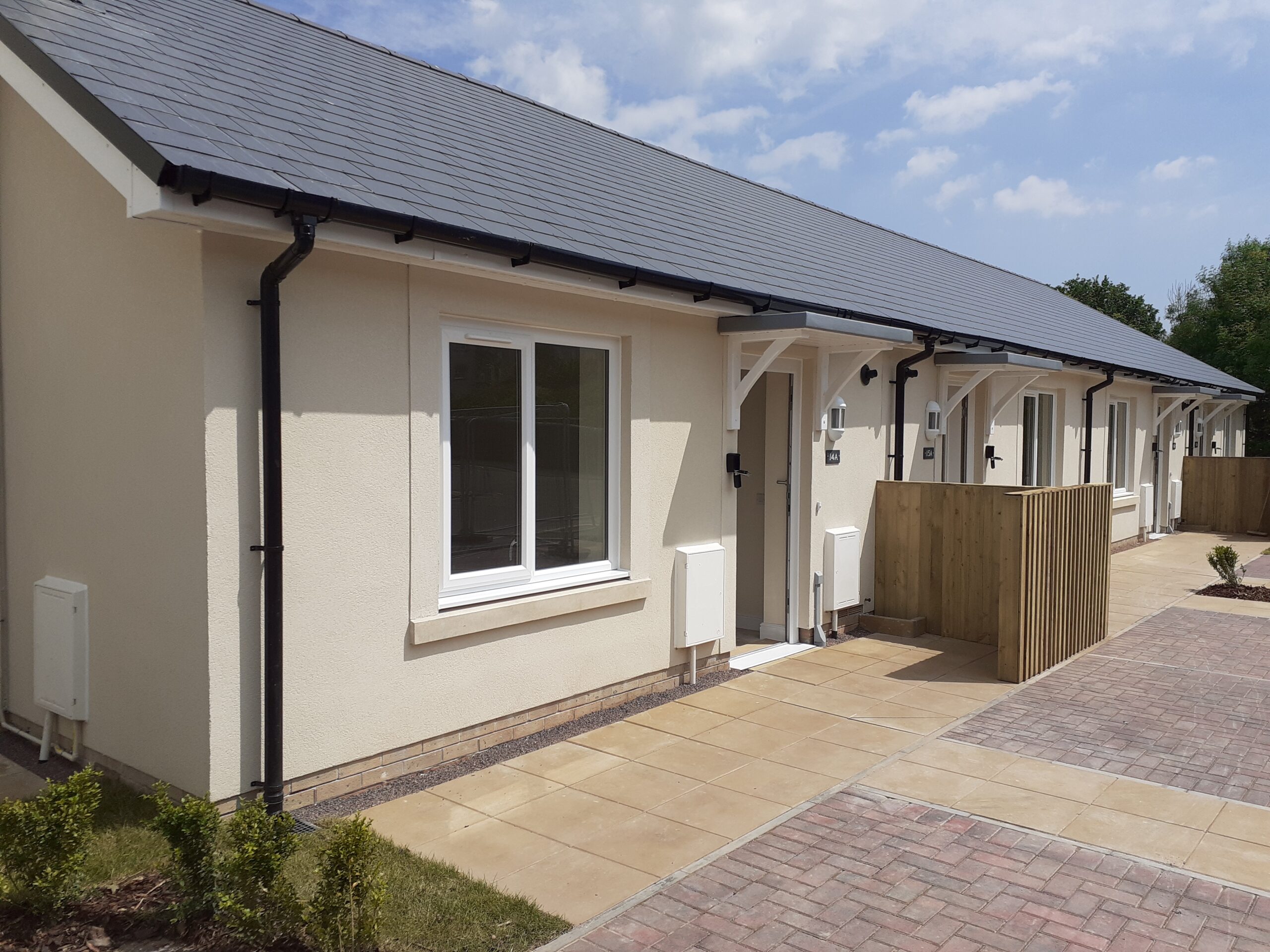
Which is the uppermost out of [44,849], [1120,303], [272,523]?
[1120,303]

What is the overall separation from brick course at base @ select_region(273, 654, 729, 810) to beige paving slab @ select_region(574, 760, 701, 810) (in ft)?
2.72

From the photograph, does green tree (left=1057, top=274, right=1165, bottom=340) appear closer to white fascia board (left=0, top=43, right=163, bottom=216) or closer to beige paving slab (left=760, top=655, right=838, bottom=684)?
beige paving slab (left=760, top=655, right=838, bottom=684)

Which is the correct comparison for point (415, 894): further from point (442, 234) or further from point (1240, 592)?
point (1240, 592)

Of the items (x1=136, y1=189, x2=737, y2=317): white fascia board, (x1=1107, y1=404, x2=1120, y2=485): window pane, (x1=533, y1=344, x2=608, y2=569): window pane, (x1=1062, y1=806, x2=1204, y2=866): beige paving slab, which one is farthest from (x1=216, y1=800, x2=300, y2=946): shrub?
(x1=1107, y1=404, x2=1120, y2=485): window pane

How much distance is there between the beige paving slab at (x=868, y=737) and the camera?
6250mm

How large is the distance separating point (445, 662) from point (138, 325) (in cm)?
256

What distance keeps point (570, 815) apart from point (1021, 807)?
248 centimetres

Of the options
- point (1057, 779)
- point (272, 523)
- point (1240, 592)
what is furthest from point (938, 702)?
point (1240, 592)

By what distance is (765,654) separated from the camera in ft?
28.7

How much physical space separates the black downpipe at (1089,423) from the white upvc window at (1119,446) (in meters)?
1.59

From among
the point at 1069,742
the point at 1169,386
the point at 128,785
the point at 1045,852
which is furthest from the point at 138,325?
the point at 1169,386

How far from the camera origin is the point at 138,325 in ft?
16.6

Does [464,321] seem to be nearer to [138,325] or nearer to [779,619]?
[138,325]

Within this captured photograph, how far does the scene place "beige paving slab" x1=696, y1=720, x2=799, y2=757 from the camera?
623cm
